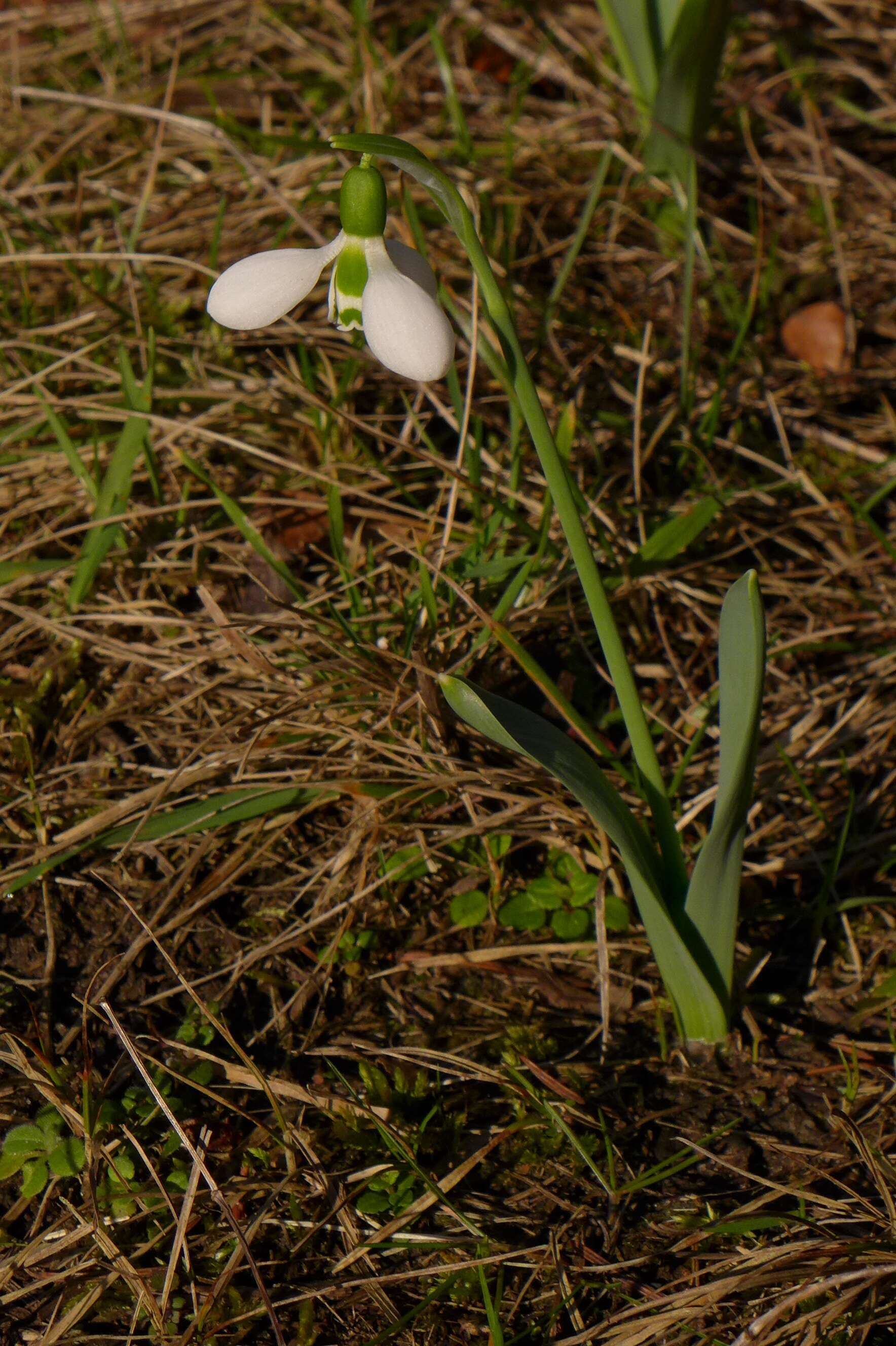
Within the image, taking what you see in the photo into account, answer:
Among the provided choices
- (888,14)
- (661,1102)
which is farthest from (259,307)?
(888,14)

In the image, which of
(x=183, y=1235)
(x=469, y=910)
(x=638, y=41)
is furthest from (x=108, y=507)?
(x=638, y=41)

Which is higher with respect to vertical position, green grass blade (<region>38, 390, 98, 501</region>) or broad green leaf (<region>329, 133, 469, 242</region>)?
broad green leaf (<region>329, 133, 469, 242</region>)

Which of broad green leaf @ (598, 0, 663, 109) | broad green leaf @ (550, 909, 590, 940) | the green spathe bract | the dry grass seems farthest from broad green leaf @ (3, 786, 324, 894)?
broad green leaf @ (598, 0, 663, 109)

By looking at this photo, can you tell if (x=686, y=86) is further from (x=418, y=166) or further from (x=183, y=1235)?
(x=183, y=1235)

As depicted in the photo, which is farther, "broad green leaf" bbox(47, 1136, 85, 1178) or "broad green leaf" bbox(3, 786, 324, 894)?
"broad green leaf" bbox(3, 786, 324, 894)

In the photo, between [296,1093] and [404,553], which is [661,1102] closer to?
[296,1093]

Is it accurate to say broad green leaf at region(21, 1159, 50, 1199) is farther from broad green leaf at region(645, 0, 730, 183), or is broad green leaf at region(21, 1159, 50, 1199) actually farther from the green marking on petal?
broad green leaf at region(645, 0, 730, 183)
